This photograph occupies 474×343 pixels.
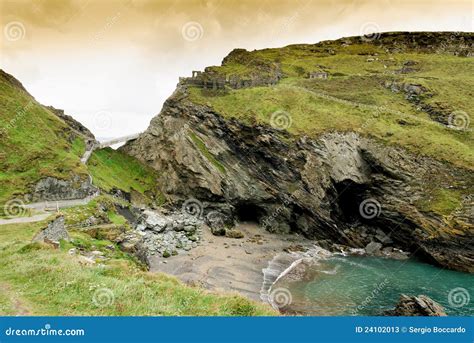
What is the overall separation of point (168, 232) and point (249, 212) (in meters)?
22.5

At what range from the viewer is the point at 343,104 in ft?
290

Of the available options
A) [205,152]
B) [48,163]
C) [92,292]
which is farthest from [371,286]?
[48,163]

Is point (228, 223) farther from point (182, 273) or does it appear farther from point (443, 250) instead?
point (443, 250)

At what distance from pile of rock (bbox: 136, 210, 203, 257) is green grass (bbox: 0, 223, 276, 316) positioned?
31344mm

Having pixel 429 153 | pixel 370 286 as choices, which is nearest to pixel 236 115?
pixel 429 153

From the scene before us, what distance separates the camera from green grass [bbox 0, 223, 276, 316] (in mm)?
16875

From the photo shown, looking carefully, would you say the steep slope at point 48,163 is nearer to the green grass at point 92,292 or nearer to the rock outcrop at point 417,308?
the green grass at point 92,292

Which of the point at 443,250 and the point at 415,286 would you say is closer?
the point at 415,286

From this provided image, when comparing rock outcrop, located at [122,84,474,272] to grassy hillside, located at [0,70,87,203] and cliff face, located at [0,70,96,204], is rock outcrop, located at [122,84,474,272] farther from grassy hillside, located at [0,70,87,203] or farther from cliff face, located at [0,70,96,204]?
cliff face, located at [0,70,96,204]

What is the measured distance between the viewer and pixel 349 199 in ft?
251

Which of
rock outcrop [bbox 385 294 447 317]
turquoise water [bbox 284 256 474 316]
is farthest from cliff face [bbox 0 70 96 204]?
rock outcrop [bbox 385 294 447 317]

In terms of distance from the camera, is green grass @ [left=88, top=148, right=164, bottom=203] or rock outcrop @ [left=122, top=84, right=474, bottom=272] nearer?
rock outcrop @ [left=122, top=84, right=474, bottom=272]

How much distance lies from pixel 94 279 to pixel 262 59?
112171mm

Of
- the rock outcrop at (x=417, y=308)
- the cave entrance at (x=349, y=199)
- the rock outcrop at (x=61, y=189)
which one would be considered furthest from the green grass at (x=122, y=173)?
the rock outcrop at (x=417, y=308)
